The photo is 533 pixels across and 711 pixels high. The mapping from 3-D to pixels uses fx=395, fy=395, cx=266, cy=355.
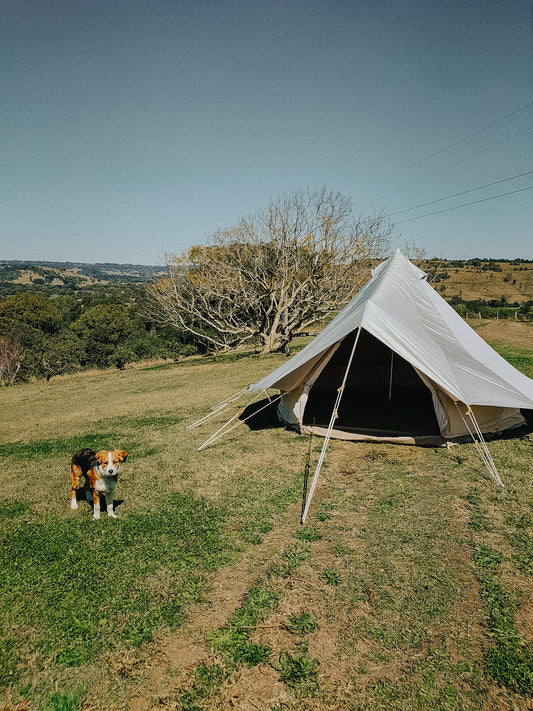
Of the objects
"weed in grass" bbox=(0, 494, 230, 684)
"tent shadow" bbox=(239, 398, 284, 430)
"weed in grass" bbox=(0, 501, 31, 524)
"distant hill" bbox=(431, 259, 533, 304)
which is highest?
"distant hill" bbox=(431, 259, 533, 304)

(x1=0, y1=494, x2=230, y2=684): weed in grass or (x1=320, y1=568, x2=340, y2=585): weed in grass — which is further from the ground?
(x1=320, y1=568, x2=340, y2=585): weed in grass

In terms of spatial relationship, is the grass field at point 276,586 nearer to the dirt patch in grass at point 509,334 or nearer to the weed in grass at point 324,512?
the weed in grass at point 324,512

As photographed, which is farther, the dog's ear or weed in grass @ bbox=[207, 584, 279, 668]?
the dog's ear

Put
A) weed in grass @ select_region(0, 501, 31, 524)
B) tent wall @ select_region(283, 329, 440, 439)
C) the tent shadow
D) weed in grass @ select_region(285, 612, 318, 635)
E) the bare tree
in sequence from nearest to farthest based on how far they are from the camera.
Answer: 1. weed in grass @ select_region(285, 612, 318, 635)
2. weed in grass @ select_region(0, 501, 31, 524)
3. tent wall @ select_region(283, 329, 440, 439)
4. the tent shadow
5. the bare tree

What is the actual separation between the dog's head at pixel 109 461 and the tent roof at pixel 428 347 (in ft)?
10.7

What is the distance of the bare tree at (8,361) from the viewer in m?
23.6

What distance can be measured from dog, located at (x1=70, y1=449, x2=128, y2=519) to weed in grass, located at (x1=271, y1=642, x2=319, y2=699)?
2642 millimetres

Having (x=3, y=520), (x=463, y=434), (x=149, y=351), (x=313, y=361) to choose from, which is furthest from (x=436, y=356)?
(x=149, y=351)

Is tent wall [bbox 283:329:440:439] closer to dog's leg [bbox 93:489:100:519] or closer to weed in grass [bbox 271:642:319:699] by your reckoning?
dog's leg [bbox 93:489:100:519]

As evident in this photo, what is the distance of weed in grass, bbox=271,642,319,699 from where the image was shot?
8.84 feet

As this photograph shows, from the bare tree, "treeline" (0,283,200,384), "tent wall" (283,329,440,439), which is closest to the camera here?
"tent wall" (283,329,440,439)

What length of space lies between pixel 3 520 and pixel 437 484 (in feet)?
19.3

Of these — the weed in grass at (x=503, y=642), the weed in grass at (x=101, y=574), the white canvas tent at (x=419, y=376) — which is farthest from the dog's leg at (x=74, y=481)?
the weed in grass at (x=503, y=642)

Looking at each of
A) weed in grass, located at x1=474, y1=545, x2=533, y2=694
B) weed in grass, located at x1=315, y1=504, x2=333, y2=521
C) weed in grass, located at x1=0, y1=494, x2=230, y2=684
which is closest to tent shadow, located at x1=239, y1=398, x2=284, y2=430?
weed in grass, located at x1=315, y1=504, x2=333, y2=521
